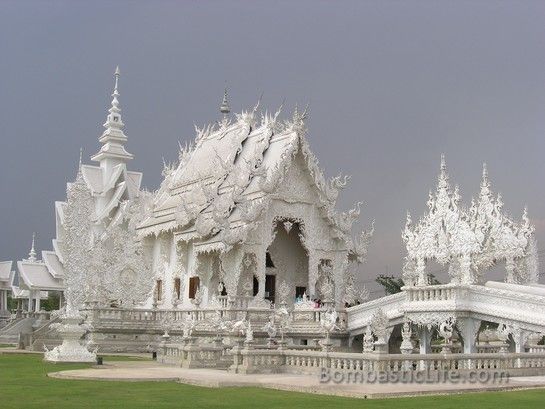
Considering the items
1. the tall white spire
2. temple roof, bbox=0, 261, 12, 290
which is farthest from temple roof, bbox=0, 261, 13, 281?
the tall white spire

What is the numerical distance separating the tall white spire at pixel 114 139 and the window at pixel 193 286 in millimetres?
14282

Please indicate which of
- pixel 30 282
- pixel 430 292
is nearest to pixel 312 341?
pixel 430 292

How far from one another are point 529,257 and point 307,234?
7704mm

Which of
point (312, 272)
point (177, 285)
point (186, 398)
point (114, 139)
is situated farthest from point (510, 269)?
point (114, 139)

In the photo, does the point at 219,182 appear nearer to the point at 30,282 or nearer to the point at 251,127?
the point at 251,127

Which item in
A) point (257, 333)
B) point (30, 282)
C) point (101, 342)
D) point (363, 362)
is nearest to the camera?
point (363, 362)

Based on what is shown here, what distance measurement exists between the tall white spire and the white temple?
5.80 meters

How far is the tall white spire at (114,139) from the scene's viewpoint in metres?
42.3

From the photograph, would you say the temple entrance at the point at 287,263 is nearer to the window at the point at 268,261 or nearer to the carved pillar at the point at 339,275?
the window at the point at 268,261

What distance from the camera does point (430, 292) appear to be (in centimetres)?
2134

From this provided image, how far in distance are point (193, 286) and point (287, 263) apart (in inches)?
143

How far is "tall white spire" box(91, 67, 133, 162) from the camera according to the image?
139 feet

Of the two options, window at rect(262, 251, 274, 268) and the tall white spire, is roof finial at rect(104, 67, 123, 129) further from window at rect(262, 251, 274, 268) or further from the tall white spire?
window at rect(262, 251, 274, 268)

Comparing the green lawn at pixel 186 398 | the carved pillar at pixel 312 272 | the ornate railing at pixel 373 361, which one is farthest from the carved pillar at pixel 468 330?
the green lawn at pixel 186 398
